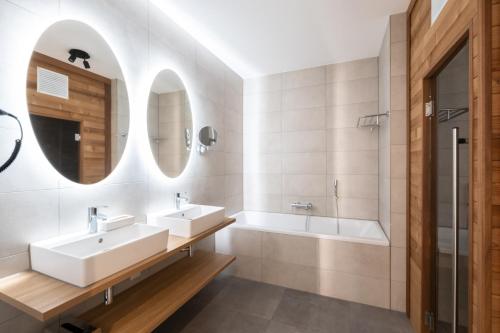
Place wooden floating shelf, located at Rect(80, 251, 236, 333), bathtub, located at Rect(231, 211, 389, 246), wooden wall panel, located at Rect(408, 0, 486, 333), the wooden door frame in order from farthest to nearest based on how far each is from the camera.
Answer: bathtub, located at Rect(231, 211, 389, 246) → the wooden door frame → wooden floating shelf, located at Rect(80, 251, 236, 333) → wooden wall panel, located at Rect(408, 0, 486, 333)

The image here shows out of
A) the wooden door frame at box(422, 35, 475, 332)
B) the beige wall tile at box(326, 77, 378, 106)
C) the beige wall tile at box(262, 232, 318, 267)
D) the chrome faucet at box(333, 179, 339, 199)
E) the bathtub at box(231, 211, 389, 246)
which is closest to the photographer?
the wooden door frame at box(422, 35, 475, 332)

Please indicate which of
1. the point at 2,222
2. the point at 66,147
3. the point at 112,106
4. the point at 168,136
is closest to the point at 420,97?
the point at 168,136

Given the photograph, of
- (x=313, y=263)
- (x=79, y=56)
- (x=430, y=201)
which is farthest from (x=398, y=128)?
(x=79, y=56)

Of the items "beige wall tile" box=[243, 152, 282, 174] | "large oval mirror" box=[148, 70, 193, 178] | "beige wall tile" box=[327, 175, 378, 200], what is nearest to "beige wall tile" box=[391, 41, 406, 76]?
"beige wall tile" box=[327, 175, 378, 200]

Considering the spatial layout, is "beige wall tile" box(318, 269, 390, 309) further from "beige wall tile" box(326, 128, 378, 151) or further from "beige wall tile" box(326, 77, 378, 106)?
"beige wall tile" box(326, 77, 378, 106)

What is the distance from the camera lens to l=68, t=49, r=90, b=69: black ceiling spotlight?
1396 millimetres

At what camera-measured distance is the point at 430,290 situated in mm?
1713

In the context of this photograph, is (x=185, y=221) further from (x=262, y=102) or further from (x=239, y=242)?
(x=262, y=102)

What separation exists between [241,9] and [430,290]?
108 inches

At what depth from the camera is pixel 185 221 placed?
66.4 inches

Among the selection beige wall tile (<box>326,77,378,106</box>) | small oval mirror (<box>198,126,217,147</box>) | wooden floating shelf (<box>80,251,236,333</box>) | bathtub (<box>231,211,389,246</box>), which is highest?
beige wall tile (<box>326,77,378,106</box>)

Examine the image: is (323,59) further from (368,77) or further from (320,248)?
(320,248)

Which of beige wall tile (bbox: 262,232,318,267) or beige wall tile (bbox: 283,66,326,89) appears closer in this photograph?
beige wall tile (bbox: 262,232,318,267)

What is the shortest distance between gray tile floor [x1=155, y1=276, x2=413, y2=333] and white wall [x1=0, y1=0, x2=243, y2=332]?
3.29 feet
